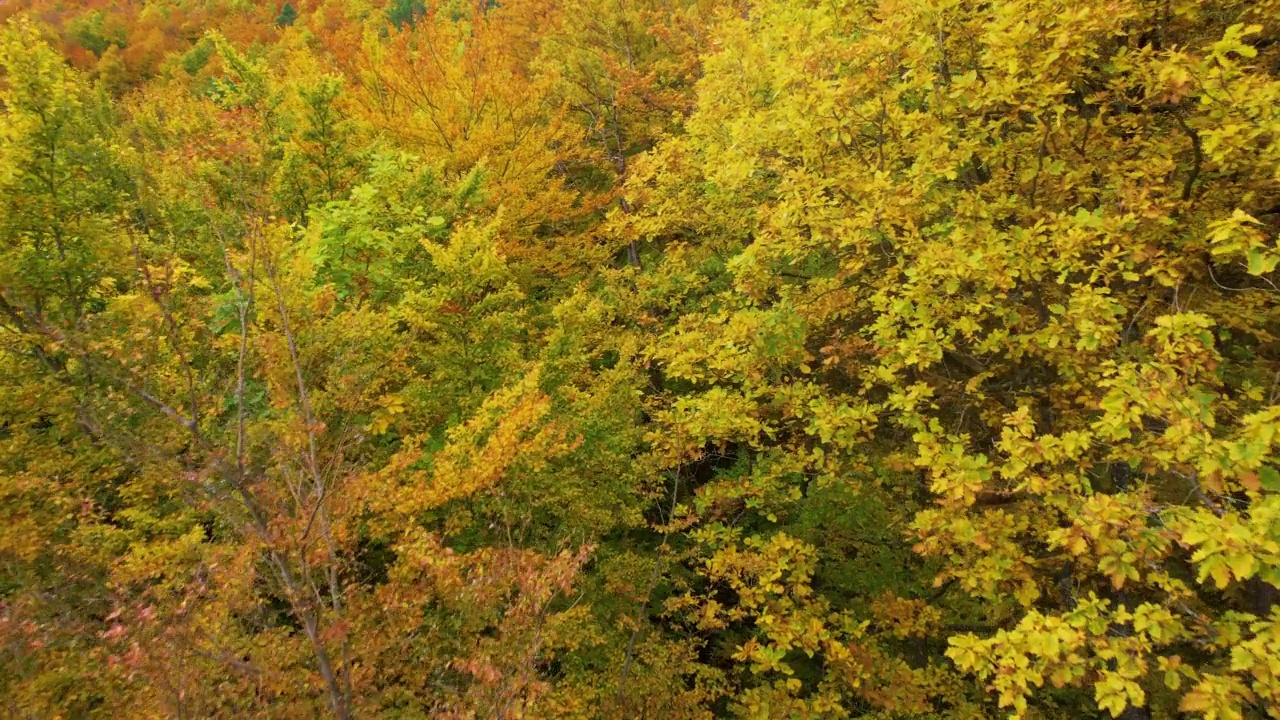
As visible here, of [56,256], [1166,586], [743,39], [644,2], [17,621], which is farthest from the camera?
[644,2]

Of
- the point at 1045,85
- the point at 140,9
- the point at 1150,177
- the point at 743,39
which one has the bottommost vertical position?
the point at 1150,177

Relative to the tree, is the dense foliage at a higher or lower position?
lower

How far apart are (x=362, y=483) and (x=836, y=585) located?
7.42 metres

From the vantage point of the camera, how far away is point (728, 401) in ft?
23.4

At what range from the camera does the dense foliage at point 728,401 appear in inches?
176

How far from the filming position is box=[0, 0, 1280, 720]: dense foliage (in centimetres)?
446

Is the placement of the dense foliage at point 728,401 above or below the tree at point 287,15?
below

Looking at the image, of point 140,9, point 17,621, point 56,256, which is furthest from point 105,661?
point 140,9

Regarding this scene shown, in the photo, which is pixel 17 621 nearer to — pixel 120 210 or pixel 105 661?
pixel 105 661

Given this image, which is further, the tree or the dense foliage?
the tree

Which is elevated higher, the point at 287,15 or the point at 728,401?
the point at 287,15

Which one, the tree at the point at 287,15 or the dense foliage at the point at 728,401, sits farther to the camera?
the tree at the point at 287,15

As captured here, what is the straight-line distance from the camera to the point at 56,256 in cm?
856

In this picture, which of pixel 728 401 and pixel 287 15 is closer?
pixel 728 401
